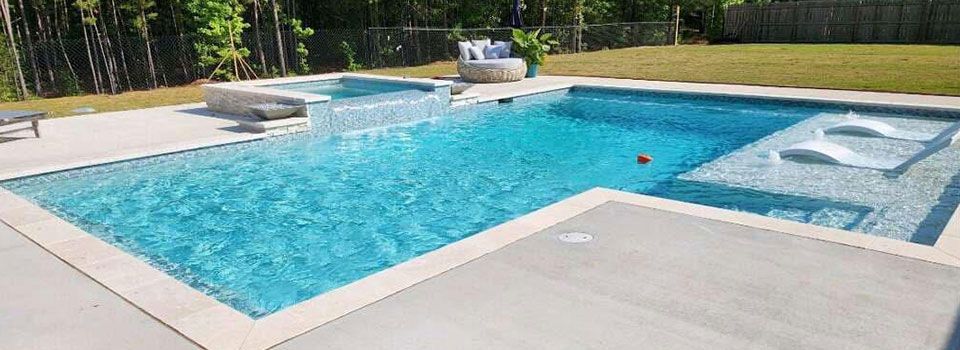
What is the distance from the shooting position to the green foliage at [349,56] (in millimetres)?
20359

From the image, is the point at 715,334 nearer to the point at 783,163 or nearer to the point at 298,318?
the point at 298,318

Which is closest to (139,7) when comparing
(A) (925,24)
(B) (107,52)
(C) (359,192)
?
(B) (107,52)

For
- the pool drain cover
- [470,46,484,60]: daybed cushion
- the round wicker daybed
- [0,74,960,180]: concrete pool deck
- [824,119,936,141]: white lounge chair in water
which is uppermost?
[470,46,484,60]: daybed cushion

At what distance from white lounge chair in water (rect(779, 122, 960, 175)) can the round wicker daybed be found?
8.23m

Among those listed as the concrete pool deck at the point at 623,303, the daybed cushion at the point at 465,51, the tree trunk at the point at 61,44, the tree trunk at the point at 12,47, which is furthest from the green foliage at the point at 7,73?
the concrete pool deck at the point at 623,303

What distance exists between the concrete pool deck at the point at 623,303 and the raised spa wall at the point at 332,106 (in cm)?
556

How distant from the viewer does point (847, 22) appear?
26000mm

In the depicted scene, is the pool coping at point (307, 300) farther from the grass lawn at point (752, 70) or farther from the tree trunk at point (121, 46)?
the tree trunk at point (121, 46)

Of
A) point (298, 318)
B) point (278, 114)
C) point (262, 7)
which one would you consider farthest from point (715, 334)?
point (262, 7)

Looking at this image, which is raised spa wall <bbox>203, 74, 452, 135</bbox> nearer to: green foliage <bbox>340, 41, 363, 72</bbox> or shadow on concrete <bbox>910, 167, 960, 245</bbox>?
shadow on concrete <bbox>910, 167, 960, 245</bbox>

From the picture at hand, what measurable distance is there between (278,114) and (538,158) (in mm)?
4071

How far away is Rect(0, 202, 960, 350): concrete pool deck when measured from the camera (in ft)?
9.01

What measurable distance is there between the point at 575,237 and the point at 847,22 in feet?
90.8

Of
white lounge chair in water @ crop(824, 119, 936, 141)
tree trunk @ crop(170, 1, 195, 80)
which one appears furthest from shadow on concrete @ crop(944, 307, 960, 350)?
tree trunk @ crop(170, 1, 195, 80)
